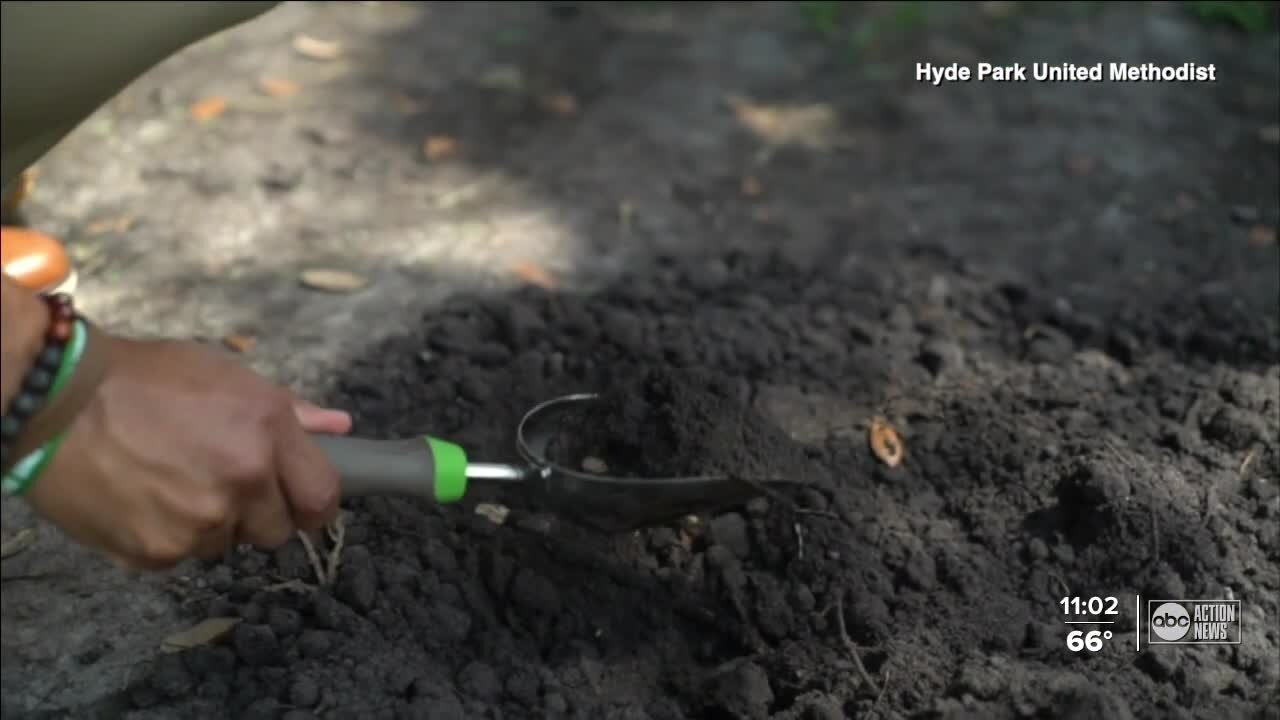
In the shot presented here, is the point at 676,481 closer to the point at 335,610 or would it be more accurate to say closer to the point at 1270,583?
the point at 335,610

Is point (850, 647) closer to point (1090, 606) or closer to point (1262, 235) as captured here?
point (1090, 606)

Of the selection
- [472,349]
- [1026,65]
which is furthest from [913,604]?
[1026,65]

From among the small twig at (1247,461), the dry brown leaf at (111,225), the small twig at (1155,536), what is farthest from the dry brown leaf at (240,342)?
the small twig at (1247,461)

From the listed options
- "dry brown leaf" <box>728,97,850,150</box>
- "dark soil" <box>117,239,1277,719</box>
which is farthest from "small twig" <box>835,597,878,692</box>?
"dry brown leaf" <box>728,97,850,150</box>

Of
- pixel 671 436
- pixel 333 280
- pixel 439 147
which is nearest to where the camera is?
pixel 671 436

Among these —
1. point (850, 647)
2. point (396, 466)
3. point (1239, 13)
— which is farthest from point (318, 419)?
point (1239, 13)
